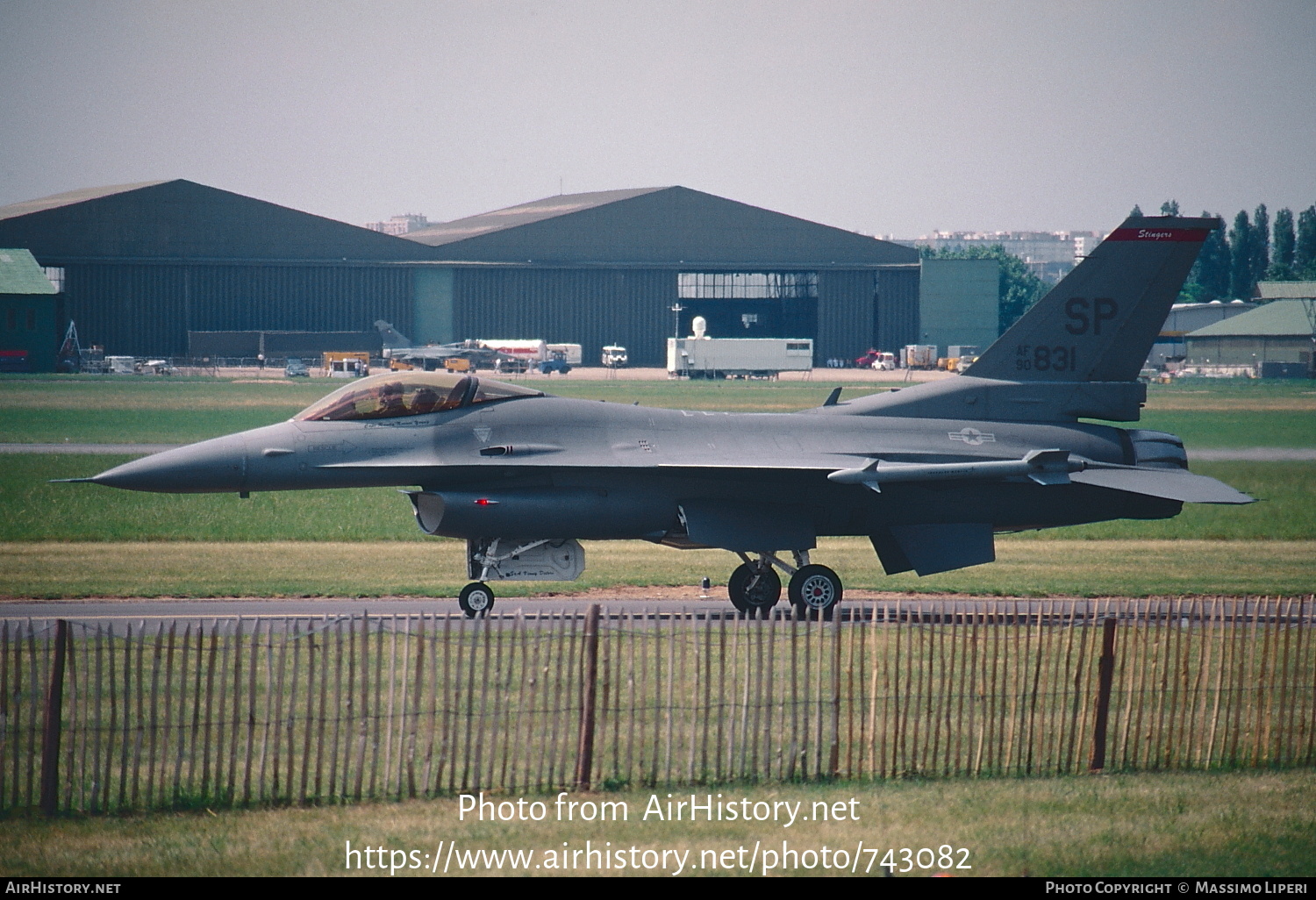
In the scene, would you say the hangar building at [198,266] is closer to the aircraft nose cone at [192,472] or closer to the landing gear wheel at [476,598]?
A: the aircraft nose cone at [192,472]

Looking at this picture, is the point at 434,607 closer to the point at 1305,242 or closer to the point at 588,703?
the point at 588,703

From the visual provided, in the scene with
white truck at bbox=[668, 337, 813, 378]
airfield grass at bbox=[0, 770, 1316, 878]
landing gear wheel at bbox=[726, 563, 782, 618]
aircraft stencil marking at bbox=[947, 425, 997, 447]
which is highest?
white truck at bbox=[668, 337, 813, 378]

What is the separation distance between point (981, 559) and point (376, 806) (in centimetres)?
1086

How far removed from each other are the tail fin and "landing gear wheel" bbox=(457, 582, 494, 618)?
859 centimetres

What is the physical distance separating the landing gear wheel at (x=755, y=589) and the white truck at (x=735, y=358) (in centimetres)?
8205

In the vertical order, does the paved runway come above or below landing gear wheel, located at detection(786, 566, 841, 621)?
below

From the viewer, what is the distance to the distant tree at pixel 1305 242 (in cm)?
14288

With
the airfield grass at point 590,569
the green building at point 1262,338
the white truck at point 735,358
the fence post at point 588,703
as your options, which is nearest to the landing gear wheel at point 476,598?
the airfield grass at point 590,569

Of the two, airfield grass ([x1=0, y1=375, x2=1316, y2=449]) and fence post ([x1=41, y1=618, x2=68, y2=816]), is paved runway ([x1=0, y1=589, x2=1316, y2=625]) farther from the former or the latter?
airfield grass ([x1=0, y1=375, x2=1316, y2=449])

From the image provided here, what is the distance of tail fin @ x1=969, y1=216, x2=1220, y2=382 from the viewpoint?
65.2 ft

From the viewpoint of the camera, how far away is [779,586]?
18.4 metres

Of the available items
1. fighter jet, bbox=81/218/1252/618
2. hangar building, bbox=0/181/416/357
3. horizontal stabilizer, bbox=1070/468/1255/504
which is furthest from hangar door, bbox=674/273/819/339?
horizontal stabilizer, bbox=1070/468/1255/504

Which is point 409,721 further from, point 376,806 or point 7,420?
point 7,420

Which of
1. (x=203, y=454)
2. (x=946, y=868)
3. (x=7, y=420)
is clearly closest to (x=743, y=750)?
(x=946, y=868)
